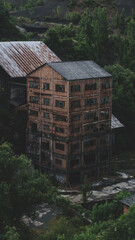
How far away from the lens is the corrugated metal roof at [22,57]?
54.4 metres

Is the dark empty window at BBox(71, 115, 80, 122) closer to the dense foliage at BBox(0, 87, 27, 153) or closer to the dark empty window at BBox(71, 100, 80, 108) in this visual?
the dark empty window at BBox(71, 100, 80, 108)

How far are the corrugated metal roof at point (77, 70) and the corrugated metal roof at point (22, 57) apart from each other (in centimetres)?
888

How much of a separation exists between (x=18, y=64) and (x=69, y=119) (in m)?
14.8

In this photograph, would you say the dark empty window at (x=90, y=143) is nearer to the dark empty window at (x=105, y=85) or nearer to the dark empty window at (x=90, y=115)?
the dark empty window at (x=90, y=115)

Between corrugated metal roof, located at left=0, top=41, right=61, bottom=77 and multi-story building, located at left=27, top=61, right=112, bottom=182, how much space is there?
21.1 ft

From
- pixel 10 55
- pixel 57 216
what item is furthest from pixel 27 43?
pixel 57 216

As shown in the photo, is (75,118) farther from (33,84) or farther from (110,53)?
(110,53)

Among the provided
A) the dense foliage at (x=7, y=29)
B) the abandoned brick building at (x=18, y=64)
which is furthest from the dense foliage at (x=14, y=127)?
the dense foliage at (x=7, y=29)

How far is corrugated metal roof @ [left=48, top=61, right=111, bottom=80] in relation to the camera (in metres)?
45.9

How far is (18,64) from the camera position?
55.6m

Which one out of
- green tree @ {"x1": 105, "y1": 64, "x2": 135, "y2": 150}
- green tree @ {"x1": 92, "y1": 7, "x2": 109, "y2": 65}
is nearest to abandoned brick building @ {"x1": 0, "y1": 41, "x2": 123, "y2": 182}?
green tree @ {"x1": 105, "y1": 64, "x2": 135, "y2": 150}

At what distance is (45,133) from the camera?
Answer: 159ft

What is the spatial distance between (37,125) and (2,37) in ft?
109

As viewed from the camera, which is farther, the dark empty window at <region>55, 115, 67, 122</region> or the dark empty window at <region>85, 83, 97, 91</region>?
the dark empty window at <region>85, 83, 97, 91</region>
